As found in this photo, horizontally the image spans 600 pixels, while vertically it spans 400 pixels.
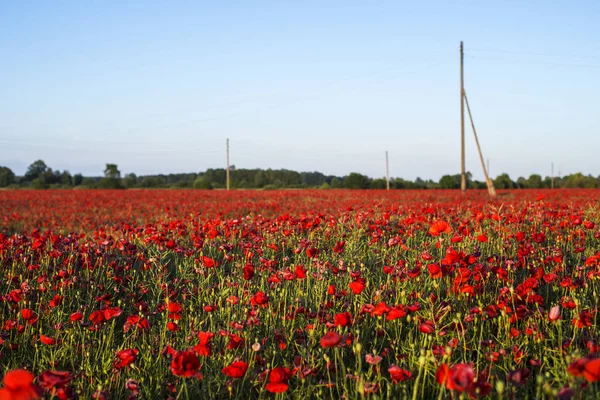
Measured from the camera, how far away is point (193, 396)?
290 cm

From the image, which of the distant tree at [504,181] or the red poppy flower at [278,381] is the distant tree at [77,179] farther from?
the red poppy flower at [278,381]

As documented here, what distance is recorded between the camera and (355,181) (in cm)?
5216

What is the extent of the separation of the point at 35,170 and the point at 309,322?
80.4 meters

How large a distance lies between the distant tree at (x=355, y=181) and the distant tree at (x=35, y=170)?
4541 centimetres

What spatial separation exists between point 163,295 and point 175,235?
95.7 inches

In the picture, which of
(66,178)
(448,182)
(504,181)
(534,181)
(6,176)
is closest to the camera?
(448,182)

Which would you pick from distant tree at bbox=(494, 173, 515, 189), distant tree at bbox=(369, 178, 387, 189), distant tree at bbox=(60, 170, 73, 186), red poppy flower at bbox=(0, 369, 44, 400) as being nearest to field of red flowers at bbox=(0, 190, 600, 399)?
red poppy flower at bbox=(0, 369, 44, 400)

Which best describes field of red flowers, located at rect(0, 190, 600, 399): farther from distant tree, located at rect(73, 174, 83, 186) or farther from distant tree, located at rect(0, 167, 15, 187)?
distant tree, located at rect(73, 174, 83, 186)

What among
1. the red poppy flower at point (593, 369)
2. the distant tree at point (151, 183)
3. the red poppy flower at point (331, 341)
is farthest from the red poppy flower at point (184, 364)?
the distant tree at point (151, 183)

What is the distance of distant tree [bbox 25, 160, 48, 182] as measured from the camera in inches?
2790

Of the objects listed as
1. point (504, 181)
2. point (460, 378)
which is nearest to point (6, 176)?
point (504, 181)

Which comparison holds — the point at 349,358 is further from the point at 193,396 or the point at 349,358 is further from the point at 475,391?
the point at 475,391

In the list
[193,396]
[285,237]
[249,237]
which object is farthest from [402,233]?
[193,396]

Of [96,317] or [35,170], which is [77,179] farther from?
[96,317]
